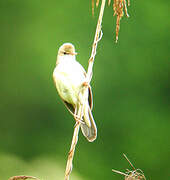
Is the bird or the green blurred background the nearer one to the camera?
the bird

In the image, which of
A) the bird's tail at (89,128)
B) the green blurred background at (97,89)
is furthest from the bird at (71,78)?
the green blurred background at (97,89)

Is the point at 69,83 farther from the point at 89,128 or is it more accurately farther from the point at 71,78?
the point at 89,128

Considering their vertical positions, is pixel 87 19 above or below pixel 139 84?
above

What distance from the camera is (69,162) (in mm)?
1785

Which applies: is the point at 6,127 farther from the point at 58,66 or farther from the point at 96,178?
the point at 58,66

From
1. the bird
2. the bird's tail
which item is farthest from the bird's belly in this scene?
the bird's tail

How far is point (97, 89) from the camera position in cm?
651

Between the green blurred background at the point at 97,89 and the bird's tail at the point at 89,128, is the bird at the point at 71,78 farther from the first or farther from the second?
the green blurred background at the point at 97,89

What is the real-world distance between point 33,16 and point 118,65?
5.13 ft

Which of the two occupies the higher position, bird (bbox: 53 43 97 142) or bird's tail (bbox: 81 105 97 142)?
bird (bbox: 53 43 97 142)

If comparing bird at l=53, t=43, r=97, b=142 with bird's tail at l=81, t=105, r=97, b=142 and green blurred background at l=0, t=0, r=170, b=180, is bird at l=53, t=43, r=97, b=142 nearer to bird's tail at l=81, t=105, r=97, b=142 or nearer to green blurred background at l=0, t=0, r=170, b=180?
bird's tail at l=81, t=105, r=97, b=142

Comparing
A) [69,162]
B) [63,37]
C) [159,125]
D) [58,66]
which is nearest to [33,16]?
[63,37]

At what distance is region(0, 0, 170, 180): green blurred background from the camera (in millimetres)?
6285

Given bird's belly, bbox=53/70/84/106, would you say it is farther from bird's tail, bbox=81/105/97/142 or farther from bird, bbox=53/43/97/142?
bird's tail, bbox=81/105/97/142
